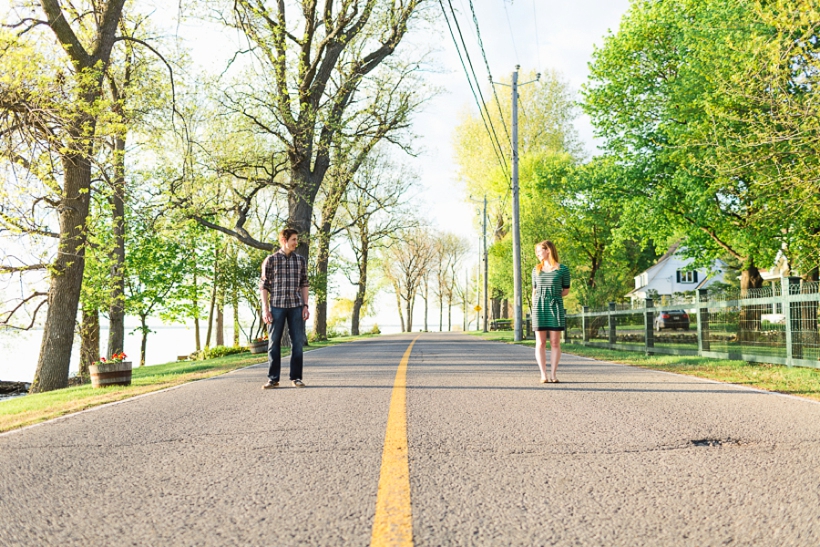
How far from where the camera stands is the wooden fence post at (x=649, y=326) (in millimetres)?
14281

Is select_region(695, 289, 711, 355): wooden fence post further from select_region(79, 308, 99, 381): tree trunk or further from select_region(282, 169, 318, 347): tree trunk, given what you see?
select_region(79, 308, 99, 381): tree trunk

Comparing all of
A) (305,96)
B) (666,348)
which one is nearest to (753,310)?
(666,348)

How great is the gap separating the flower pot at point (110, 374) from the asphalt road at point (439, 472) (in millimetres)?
4215

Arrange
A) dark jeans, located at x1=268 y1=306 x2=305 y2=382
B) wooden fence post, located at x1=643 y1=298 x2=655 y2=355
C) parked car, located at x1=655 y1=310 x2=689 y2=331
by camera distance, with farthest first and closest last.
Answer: wooden fence post, located at x1=643 y1=298 x2=655 y2=355
parked car, located at x1=655 y1=310 x2=689 y2=331
dark jeans, located at x1=268 y1=306 x2=305 y2=382

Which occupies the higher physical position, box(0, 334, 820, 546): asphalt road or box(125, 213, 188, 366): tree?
box(125, 213, 188, 366): tree

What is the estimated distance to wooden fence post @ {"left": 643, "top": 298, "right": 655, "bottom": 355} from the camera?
14.3m

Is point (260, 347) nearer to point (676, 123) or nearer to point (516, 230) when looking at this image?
point (516, 230)

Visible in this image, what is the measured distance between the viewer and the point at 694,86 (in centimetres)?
1914

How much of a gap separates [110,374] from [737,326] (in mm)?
10755

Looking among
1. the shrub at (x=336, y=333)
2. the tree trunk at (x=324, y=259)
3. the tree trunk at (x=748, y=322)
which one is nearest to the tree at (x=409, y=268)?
the shrub at (x=336, y=333)

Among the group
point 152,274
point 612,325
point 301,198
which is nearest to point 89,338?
point 152,274

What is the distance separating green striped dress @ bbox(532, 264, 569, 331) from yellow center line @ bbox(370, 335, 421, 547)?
11.7 ft

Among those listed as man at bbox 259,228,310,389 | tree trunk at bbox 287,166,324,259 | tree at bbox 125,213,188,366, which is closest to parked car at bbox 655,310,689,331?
man at bbox 259,228,310,389

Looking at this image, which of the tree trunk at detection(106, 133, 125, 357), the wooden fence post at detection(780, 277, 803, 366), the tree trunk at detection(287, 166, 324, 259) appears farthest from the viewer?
the tree trunk at detection(287, 166, 324, 259)
